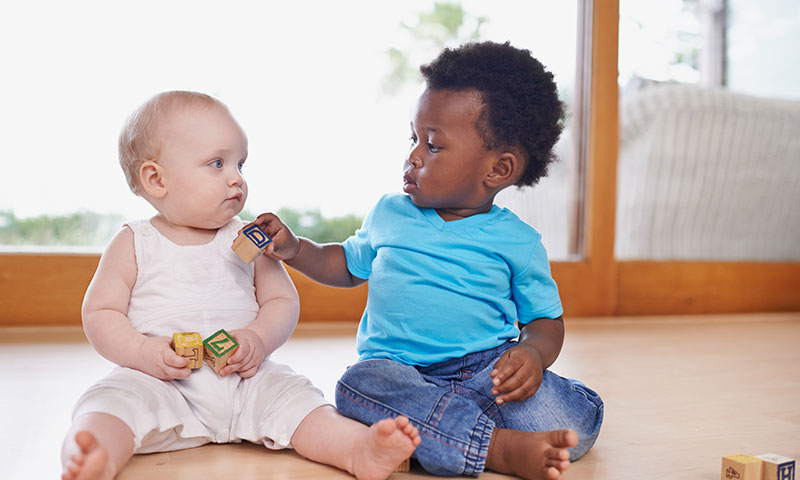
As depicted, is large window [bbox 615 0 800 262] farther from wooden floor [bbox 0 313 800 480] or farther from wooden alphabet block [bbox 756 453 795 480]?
wooden alphabet block [bbox 756 453 795 480]

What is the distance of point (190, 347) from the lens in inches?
32.8

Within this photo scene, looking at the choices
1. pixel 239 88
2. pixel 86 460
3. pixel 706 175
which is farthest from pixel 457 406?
pixel 706 175

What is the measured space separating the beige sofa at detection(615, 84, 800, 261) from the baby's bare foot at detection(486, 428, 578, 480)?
60.3 inches

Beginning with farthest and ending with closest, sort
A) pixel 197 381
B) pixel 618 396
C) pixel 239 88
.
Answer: pixel 239 88, pixel 618 396, pixel 197 381

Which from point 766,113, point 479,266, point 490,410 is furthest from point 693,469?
point 766,113

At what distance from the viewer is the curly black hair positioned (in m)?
0.93

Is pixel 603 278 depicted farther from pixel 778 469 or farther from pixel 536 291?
pixel 778 469

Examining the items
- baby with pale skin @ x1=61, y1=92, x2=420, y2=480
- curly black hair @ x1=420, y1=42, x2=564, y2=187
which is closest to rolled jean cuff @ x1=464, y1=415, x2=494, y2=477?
baby with pale skin @ x1=61, y1=92, x2=420, y2=480

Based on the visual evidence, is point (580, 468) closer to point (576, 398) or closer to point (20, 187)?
point (576, 398)

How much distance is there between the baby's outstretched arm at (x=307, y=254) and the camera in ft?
3.10

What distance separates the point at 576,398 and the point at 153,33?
1358mm

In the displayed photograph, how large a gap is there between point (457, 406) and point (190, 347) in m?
0.32

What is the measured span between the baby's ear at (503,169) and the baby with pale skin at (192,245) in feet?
1.05

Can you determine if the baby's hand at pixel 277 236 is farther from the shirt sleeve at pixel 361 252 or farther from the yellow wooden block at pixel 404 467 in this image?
the yellow wooden block at pixel 404 467
